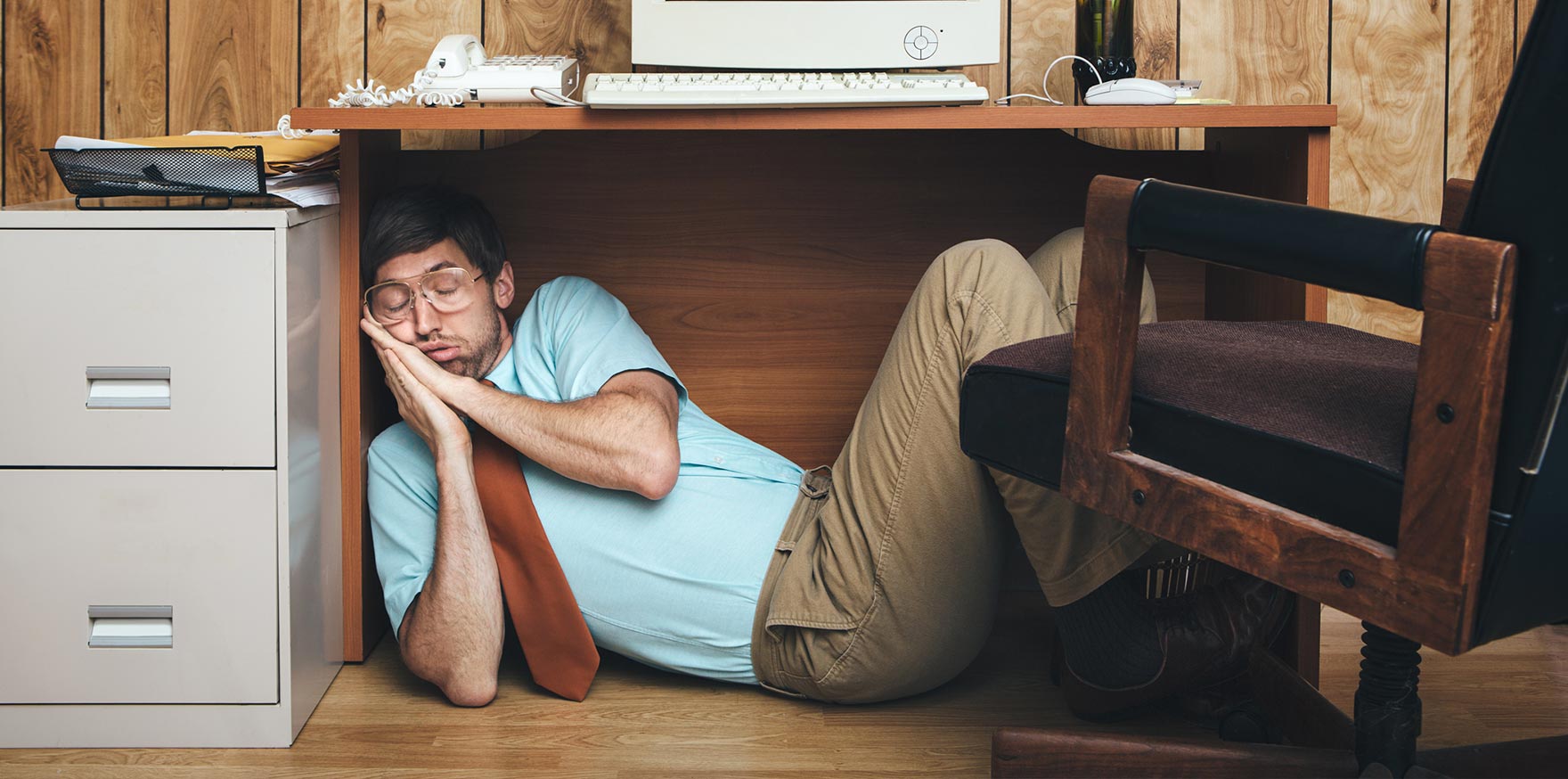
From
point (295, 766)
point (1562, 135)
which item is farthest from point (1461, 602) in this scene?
point (295, 766)

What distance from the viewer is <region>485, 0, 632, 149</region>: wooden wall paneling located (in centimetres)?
178

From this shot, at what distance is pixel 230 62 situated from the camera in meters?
1.78

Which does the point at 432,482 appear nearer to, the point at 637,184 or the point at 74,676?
the point at 74,676

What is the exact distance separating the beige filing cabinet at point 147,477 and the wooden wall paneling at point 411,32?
0.61 metres

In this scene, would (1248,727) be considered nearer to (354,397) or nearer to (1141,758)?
(1141,758)

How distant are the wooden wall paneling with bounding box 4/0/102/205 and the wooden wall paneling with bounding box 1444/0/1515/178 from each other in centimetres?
207

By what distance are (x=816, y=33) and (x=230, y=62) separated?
0.95 m

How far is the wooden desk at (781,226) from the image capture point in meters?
1.71

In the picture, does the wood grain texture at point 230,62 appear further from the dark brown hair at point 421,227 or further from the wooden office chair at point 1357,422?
the wooden office chair at point 1357,422

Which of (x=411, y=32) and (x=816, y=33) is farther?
(x=411, y=32)

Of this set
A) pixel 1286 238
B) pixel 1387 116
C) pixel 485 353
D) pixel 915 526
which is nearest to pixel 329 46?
pixel 485 353

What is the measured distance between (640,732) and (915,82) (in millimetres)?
790

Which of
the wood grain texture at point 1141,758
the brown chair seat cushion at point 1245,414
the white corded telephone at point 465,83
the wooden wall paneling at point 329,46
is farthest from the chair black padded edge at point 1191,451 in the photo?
the wooden wall paneling at point 329,46

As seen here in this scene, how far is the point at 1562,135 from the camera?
62 cm
